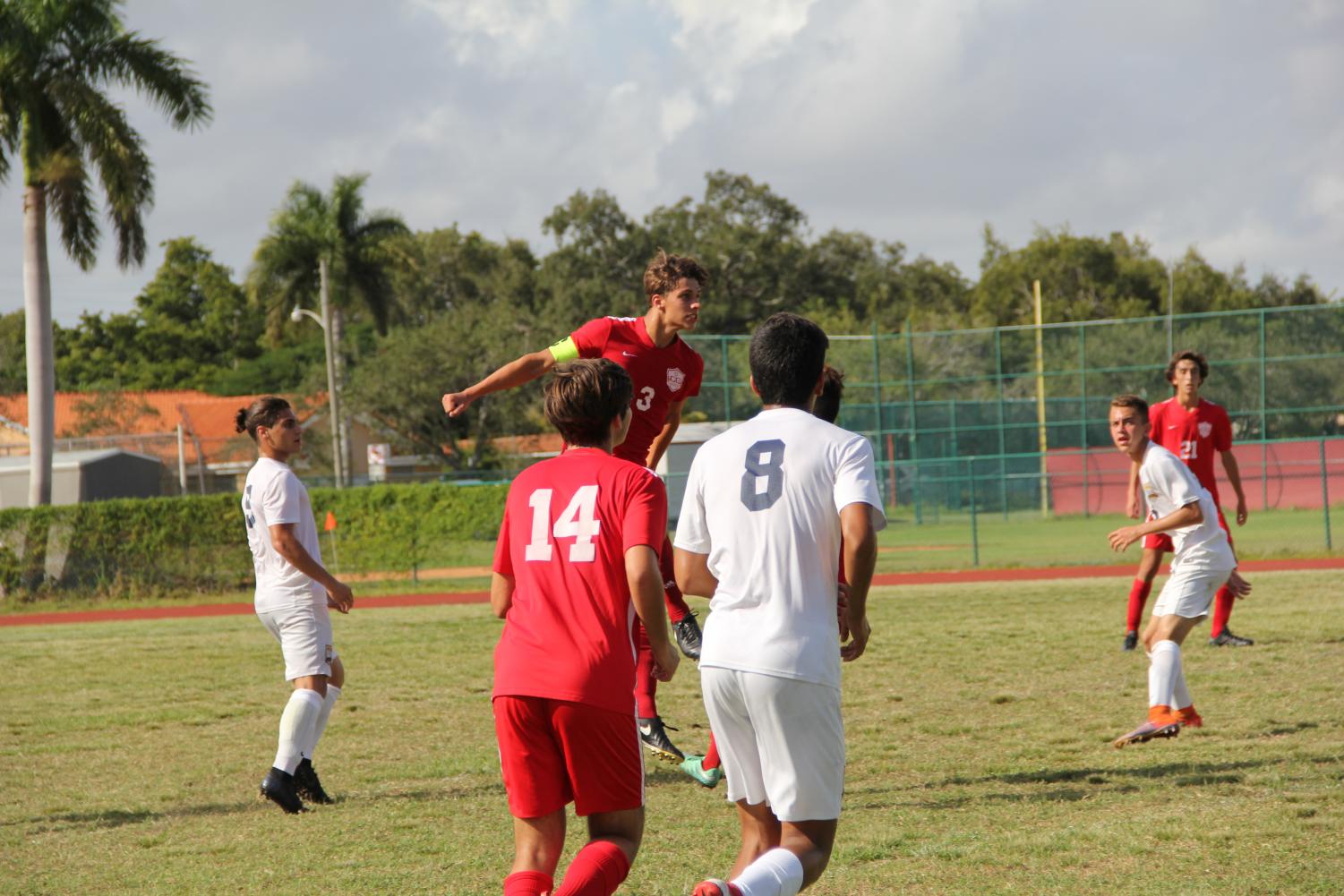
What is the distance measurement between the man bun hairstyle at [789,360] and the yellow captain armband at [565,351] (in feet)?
7.65

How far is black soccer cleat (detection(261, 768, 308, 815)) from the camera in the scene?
6.49 metres

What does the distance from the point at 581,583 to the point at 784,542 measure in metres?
0.62

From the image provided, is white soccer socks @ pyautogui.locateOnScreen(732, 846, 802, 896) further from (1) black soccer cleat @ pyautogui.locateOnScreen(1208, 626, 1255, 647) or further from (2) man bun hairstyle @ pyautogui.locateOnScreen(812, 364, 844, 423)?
(1) black soccer cleat @ pyautogui.locateOnScreen(1208, 626, 1255, 647)

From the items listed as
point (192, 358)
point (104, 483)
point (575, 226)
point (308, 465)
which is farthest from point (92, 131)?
point (192, 358)

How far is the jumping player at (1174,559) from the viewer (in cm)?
708

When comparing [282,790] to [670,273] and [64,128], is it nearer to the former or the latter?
[670,273]

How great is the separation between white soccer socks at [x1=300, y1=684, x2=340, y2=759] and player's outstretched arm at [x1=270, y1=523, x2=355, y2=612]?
665 millimetres

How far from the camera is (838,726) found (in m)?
3.90

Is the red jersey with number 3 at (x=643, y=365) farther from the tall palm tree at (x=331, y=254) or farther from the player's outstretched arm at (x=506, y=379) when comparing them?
the tall palm tree at (x=331, y=254)

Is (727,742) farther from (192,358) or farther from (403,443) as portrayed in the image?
(192,358)

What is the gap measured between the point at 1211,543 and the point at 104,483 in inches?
1352

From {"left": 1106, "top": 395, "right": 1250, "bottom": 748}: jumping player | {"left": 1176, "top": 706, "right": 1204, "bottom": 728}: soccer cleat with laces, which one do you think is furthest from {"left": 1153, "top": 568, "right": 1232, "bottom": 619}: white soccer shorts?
{"left": 1176, "top": 706, "right": 1204, "bottom": 728}: soccer cleat with laces

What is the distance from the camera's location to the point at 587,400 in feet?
13.4

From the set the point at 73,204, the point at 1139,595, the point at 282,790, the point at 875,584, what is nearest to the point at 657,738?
the point at 282,790
